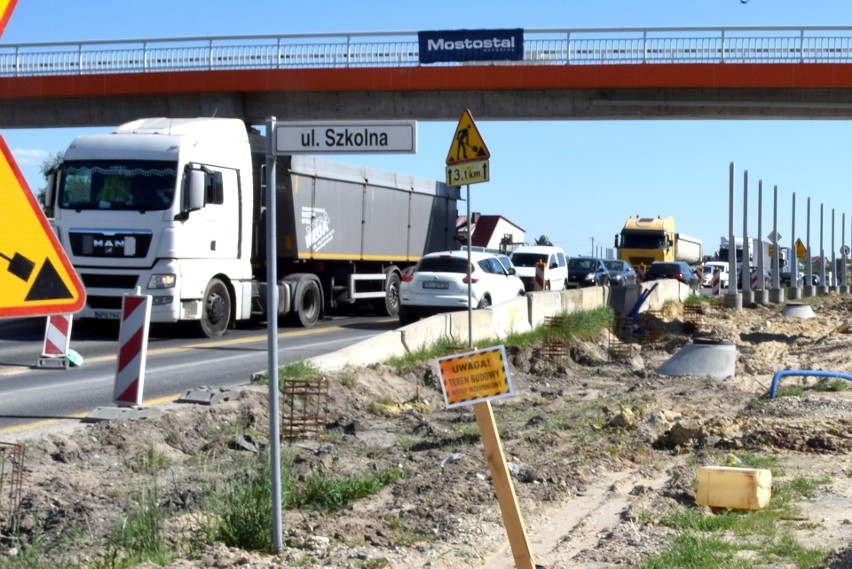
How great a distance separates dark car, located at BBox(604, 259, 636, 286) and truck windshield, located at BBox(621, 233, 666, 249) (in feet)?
28.0

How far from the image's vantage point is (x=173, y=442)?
31.2 ft

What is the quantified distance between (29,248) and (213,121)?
1751cm

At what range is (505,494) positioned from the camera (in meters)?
5.75

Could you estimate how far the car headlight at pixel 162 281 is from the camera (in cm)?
1902

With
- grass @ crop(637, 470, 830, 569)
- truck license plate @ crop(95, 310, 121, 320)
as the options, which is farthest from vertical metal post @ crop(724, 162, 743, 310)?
grass @ crop(637, 470, 830, 569)

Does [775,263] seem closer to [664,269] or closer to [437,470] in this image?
[664,269]

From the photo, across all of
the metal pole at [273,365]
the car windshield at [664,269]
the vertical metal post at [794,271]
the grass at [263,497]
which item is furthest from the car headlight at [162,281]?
the vertical metal post at [794,271]

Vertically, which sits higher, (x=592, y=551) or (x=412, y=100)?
(x=412, y=100)

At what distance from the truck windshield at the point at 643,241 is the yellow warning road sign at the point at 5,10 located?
5404 cm

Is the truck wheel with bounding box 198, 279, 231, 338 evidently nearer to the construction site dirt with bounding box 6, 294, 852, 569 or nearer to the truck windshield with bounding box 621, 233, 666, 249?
the construction site dirt with bounding box 6, 294, 852, 569

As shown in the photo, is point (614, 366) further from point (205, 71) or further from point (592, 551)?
point (205, 71)

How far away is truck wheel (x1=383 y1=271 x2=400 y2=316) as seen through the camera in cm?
2862

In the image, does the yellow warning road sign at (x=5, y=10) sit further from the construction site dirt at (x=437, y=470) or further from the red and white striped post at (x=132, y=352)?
the red and white striped post at (x=132, y=352)

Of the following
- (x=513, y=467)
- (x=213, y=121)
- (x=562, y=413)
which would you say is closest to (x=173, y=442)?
(x=513, y=467)
